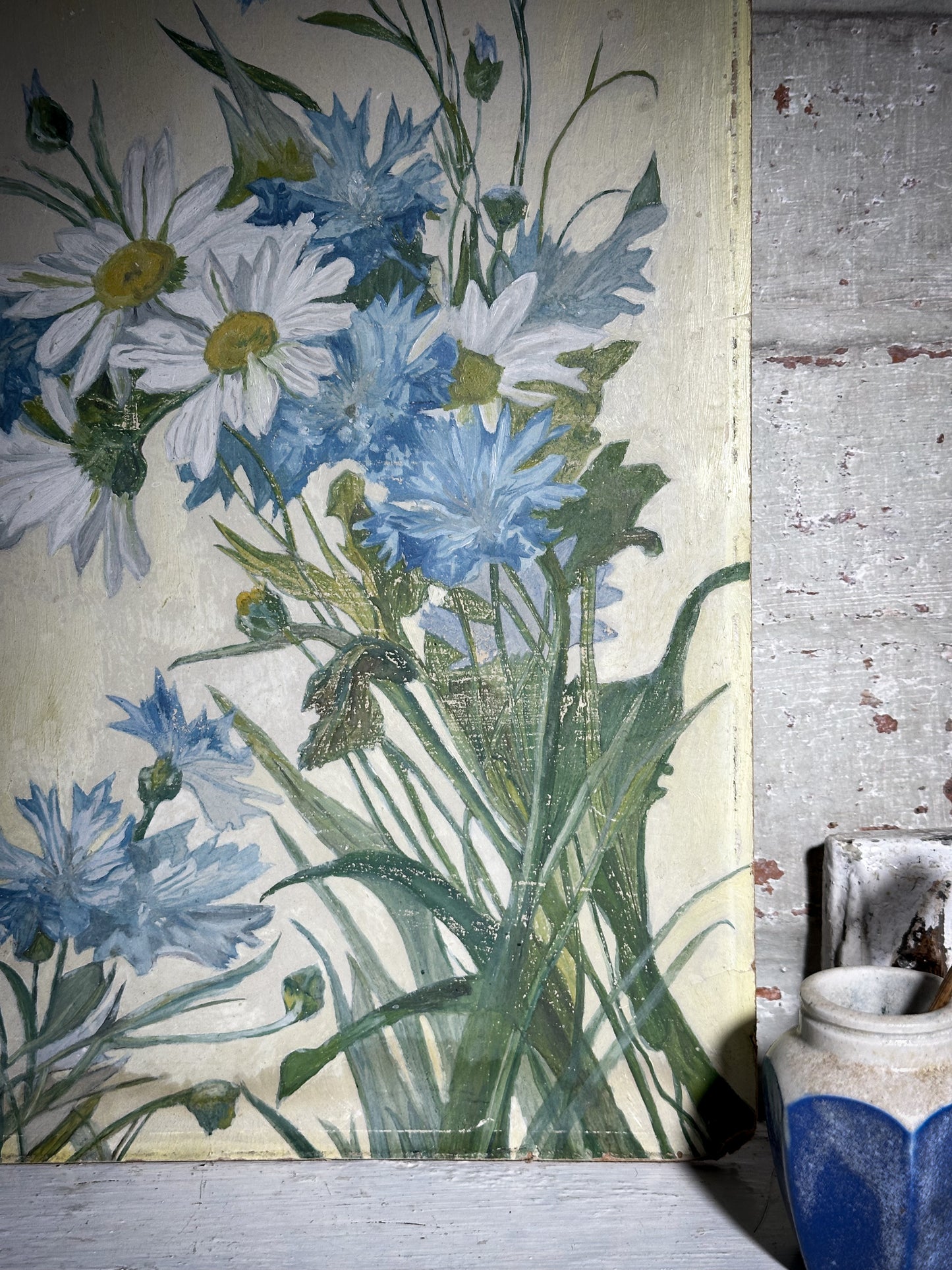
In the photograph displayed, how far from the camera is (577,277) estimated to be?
1.07 m

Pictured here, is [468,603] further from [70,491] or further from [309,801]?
[70,491]

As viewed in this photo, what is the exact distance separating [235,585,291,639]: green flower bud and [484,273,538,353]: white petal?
366 millimetres

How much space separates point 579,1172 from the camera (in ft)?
3.48

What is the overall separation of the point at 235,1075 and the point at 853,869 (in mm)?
711

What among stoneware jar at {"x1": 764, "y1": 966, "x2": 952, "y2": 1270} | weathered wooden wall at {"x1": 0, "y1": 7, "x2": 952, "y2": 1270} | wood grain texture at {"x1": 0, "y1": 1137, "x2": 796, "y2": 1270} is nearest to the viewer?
stoneware jar at {"x1": 764, "y1": 966, "x2": 952, "y2": 1270}

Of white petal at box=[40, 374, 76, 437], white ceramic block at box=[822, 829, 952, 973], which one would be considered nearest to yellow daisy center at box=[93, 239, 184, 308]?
white petal at box=[40, 374, 76, 437]

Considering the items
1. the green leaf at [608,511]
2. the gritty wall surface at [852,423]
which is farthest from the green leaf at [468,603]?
the gritty wall surface at [852,423]

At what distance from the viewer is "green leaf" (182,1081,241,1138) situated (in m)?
1.10

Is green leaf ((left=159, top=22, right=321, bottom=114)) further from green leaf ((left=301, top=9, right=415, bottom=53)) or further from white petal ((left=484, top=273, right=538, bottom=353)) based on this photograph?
white petal ((left=484, top=273, right=538, bottom=353))

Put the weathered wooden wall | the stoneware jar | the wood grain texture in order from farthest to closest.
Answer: the weathered wooden wall
the wood grain texture
the stoneware jar

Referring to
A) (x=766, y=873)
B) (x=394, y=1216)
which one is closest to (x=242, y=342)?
(x=766, y=873)

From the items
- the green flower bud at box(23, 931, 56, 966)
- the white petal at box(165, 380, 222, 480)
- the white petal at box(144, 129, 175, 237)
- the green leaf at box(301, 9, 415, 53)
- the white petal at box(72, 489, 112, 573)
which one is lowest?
the green flower bud at box(23, 931, 56, 966)

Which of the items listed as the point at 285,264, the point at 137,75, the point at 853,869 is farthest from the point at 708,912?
the point at 137,75

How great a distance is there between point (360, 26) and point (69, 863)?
98 cm
